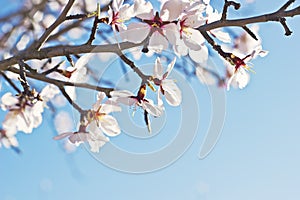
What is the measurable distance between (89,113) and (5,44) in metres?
0.59

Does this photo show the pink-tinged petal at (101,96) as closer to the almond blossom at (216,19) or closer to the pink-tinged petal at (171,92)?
the pink-tinged petal at (171,92)

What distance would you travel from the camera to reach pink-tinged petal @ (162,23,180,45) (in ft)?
2.65

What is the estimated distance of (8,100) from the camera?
1393 mm

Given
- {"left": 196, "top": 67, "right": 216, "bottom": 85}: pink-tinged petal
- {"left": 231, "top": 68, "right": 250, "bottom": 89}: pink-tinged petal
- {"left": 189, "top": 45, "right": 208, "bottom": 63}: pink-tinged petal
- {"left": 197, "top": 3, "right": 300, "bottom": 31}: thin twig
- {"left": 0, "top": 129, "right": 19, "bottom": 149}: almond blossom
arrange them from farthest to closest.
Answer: {"left": 0, "top": 129, "right": 19, "bottom": 149}: almond blossom < {"left": 196, "top": 67, "right": 216, "bottom": 85}: pink-tinged petal < {"left": 231, "top": 68, "right": 250, "bottom": 89}: pink-tinged petal < {"left": 189, "top": 45, "right": 208, "bottom": 63}: pink-tinged petal < {"left": 197, "top": 3, "right": 300, "bottom": 31}: thin twig

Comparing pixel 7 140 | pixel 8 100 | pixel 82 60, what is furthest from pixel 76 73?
pixel 7 140

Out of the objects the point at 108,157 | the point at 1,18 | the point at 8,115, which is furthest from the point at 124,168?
the point at 1,18

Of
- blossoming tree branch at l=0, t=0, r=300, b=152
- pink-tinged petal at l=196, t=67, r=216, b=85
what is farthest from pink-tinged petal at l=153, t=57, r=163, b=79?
pink-tinged petal at l=196, t=67, r=216, b=85

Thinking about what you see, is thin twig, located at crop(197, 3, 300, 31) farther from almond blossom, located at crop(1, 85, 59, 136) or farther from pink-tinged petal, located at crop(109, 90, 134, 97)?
almond blossom, located at crop(1, 85, 59, 136)

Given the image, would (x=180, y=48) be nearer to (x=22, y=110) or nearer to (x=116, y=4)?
(x=116, y=4)

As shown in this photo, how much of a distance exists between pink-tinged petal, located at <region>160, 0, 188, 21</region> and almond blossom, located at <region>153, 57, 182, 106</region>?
92mm

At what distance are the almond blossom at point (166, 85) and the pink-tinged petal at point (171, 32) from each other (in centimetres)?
6

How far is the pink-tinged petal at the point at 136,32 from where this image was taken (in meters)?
0.79

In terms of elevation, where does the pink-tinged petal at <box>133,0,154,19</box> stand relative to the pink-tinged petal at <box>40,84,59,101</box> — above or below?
below

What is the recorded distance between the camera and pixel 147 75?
2.87 ft
